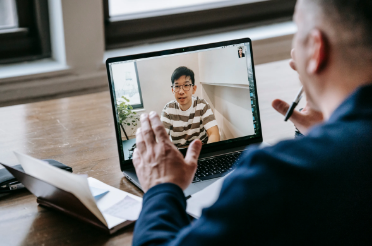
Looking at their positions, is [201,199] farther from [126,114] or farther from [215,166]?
[126,114]

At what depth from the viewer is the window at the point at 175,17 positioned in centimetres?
245

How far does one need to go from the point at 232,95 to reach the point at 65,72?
129 cm

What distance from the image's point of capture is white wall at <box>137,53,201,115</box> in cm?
108

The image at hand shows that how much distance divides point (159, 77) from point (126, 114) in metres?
0.14

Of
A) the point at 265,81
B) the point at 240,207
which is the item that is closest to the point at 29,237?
the point at 240,207

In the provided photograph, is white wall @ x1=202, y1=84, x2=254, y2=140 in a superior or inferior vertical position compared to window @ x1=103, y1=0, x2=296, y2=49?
inferior

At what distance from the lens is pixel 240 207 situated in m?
0.49

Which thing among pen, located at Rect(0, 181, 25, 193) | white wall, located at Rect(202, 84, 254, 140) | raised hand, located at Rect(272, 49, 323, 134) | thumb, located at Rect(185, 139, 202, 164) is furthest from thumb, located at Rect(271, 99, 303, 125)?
pen, located at Rect(0, 181, 25, 193)

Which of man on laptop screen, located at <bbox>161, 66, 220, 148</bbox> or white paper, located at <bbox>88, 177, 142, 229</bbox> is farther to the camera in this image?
man on laptop screen, located at <bbox>161, 66, 220, 148</bbox>

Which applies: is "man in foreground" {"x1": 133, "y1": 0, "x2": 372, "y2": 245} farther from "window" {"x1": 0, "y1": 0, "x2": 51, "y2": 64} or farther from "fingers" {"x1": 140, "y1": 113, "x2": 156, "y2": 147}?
"window" {"x1": 0, "y1": 0, "x2": 51, "y2": 64}

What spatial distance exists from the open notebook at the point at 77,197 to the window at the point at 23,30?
1.50 metres

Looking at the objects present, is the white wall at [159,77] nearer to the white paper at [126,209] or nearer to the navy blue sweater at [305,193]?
the white paper at [126,209]

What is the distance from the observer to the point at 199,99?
1.12 metres

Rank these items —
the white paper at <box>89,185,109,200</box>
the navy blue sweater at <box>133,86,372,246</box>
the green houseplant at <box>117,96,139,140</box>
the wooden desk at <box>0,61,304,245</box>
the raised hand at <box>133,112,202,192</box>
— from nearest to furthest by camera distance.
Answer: the navy blue sweater at <box>133,86,372,246</box> < the raised hand at <box>133,112,202,192</box> < the wooden desk at <box>0,61,304,245</box> < the white paper at <box>89,185,109,200</box> < the green houseplant at <box>117,96,139,140</box>
